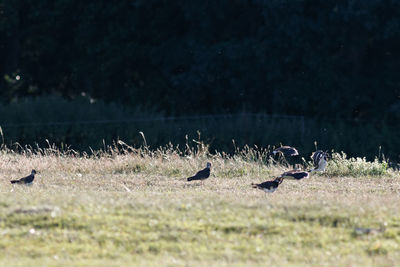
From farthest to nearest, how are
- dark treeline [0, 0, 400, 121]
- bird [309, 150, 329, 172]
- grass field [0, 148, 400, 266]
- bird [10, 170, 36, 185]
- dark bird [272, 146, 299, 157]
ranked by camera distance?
dark treeline [0, 0, 400, 121] < dark bird [272, 146, 299, 157] < bird [309, 150, 329, 172] < bird [10, 170, 36, 185] < grass field [0, 148, 400, 266]

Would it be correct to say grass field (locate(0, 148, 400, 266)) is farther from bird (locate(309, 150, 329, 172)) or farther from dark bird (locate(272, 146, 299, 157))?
dark bird (locate(272, 146, 299, 157))

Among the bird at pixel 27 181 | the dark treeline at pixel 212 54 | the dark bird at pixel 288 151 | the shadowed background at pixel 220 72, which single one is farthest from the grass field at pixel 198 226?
the dark treeline at pixel 212 54

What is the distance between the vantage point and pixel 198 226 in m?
10.2

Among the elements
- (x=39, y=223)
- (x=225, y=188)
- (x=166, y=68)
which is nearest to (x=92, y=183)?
(x=225, y=188)

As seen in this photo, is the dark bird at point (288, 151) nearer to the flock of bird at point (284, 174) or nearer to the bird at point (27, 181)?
the flock of bird at point (284, 174)

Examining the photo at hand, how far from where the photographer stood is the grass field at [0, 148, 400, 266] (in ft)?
29.7

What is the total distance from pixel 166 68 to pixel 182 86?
149 centimetres

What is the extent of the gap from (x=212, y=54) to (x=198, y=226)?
72.8 ft

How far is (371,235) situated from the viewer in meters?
9.95

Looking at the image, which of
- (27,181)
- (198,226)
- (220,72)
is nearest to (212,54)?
(220,72)

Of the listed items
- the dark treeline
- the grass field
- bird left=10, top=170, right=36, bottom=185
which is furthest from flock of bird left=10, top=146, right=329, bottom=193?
the dark treeline

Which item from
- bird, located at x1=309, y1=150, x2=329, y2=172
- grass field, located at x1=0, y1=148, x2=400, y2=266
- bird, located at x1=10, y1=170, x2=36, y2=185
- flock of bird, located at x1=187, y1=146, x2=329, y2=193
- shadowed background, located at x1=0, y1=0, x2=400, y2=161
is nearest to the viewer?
grass field, located at x1=0, y1=148, x2=400, y2=266

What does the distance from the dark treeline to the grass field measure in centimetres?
1616

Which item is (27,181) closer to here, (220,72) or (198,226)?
(198,226)
